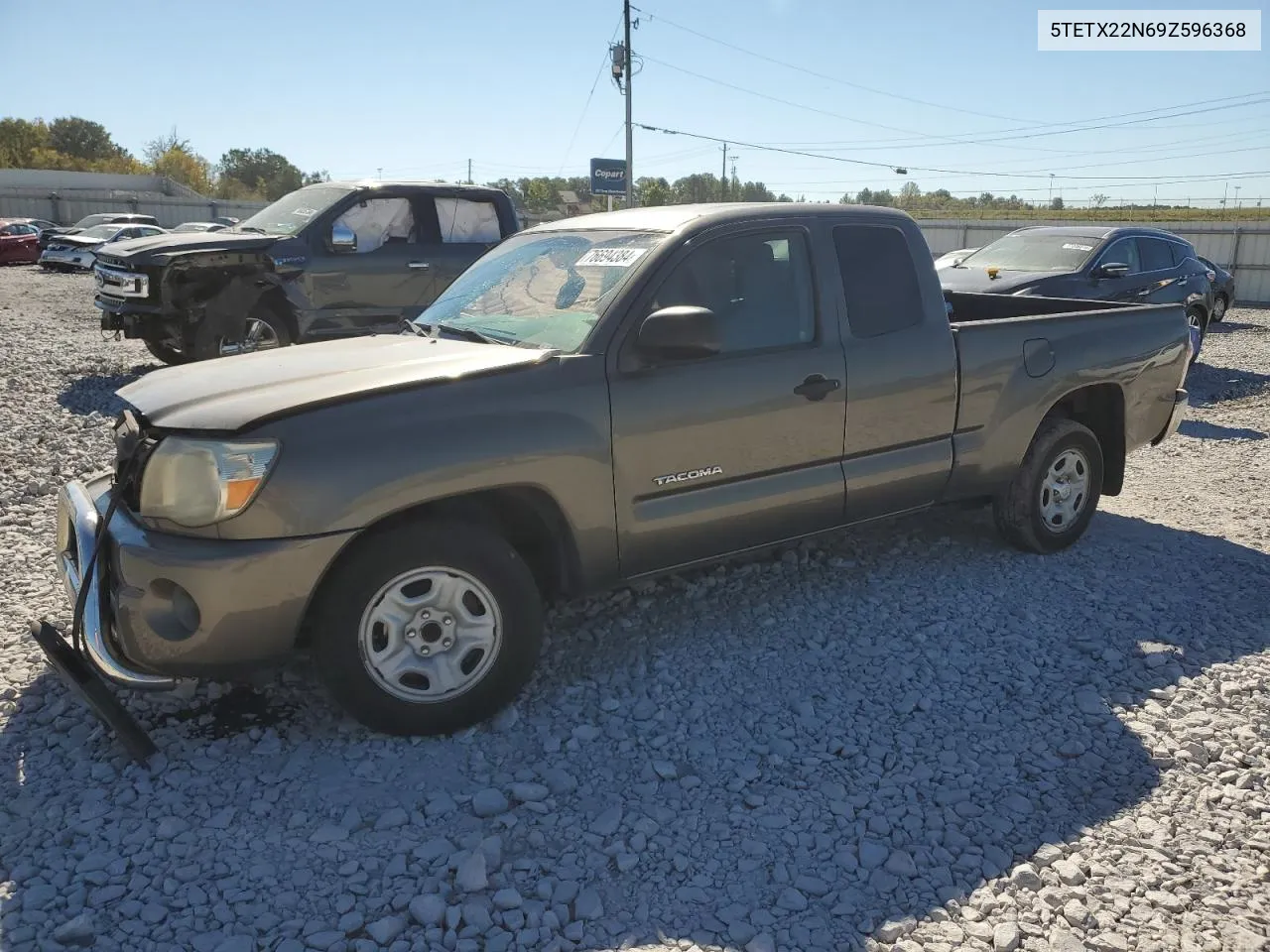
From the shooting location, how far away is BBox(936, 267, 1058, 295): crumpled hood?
10.4 m

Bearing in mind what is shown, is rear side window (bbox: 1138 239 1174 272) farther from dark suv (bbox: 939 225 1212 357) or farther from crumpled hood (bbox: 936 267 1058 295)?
crumpled hood (bbox: 936 267 1058 295)

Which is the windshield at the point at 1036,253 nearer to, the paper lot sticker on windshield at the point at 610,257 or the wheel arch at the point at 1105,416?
the wheel arch at the point at 1105,416

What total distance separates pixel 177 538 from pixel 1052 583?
13.5ft

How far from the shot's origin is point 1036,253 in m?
11.6

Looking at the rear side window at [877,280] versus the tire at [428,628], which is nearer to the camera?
the tire at [428,628]

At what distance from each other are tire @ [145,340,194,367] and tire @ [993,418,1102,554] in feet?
25.1

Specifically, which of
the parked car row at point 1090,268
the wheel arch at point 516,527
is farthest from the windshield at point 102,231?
the wheel arch at point 516,527

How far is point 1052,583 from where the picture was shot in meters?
4.93

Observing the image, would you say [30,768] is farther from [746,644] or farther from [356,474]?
[746,644]

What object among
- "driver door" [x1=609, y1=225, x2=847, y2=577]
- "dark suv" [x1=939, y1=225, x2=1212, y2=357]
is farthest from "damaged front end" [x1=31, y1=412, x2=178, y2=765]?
"dark suv" [x1=939, y1=225, x2=1212, y2=357]

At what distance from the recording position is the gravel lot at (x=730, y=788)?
8.49 feet

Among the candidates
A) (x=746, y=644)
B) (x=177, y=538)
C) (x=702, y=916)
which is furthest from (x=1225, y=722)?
(x=177, y=538)

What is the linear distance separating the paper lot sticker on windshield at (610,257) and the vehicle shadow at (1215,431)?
6847 mm

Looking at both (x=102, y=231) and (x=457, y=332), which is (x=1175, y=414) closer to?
(x=457, y=332)
